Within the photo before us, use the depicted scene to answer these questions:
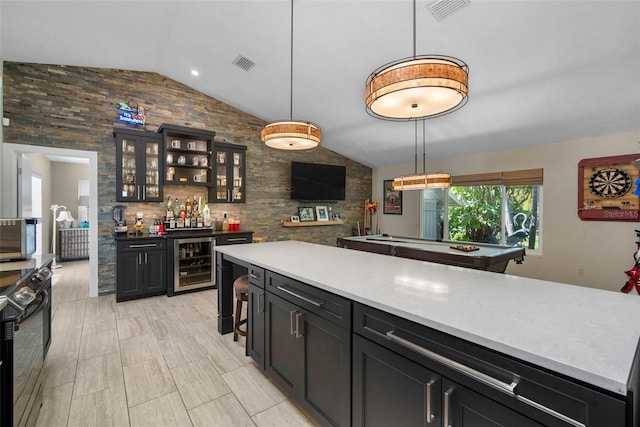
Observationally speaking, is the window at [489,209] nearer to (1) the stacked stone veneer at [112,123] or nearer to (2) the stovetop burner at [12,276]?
(1) the stacked stone veneer at [112,123]

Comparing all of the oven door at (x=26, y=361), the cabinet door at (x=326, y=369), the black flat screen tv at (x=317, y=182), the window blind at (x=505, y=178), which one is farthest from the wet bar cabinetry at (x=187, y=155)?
the window blind at (x=505, y=178)

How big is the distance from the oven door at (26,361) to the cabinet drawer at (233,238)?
110 inches

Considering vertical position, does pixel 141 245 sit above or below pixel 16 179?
below

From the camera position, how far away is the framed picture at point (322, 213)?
6805 mm

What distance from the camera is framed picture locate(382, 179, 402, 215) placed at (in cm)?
705

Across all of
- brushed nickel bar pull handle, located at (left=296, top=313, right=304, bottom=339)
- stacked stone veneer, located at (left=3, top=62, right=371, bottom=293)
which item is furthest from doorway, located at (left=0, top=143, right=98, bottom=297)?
brushed nickel bar pull handle, located at (left=296, top=313, right=304, bottom=339)

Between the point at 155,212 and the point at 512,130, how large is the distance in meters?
5.86

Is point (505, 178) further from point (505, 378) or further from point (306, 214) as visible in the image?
point (505, 378)

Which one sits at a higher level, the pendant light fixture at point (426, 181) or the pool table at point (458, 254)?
the pendant light fixture at point (426, 181)

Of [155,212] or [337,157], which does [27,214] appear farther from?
[337,157]

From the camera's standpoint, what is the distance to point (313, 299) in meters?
1.66

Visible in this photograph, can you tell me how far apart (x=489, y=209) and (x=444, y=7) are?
4146 mm

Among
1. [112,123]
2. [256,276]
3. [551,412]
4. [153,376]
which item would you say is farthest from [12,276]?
[112,123]

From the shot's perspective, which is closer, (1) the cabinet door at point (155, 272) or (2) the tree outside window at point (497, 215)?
(1) the cabinet door at point (155, 272)
